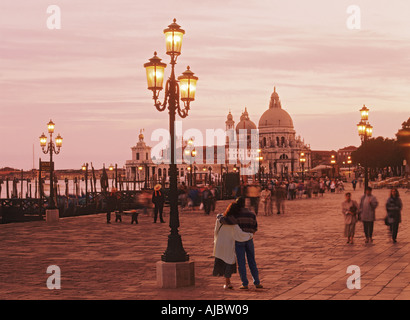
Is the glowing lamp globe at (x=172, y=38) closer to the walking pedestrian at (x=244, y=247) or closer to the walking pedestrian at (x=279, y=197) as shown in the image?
the walking pedestrian at (x=244, y=247)

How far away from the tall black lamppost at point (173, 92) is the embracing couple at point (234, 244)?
88 cm

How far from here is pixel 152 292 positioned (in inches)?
390

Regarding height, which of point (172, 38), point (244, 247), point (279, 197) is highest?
point (172, 38)

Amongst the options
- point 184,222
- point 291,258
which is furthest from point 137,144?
point 291,258

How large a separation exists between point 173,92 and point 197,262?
4.05 metres

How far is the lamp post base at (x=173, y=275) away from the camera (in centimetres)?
1026

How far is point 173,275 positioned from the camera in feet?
33.7

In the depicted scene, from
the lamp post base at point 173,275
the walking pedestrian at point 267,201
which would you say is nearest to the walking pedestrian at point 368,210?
the lamp post base at point 173,275

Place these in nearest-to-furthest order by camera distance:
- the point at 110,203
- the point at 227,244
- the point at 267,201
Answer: the point at 227,244 < the point at 110,203 < the point at 267,201

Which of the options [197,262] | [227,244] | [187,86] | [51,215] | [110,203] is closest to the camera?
[227,244]

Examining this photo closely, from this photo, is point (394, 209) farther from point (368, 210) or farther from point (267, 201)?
point (267, 201)

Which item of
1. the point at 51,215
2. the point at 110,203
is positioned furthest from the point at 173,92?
the point at 51,215
